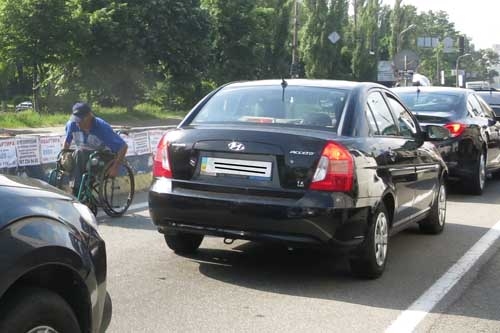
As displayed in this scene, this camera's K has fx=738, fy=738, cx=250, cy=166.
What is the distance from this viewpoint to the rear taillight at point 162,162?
6.10 metres

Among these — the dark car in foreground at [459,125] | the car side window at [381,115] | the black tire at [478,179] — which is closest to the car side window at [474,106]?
the dark car in foreground at [459,125]

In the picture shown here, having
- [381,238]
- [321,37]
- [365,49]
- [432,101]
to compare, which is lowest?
[381,238]

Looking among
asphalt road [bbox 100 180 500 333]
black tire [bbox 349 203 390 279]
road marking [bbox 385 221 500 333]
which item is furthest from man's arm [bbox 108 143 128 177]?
road marking [bbox 385 221 500 333]

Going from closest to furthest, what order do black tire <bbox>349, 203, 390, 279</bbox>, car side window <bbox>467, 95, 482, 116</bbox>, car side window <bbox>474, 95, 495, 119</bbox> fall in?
black tire <bbox>349, 203, 390, 279</bbox> < car side window <bbox>467, 95, 482, 116</bbox> < car side window <bbox>474, 95, 495, 119</bbox>

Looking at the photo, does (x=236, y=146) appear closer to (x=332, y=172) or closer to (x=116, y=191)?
(x=332, y=172)

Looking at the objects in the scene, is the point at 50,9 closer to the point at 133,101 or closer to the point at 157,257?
the point at 133,101

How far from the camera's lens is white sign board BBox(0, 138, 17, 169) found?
919 cm

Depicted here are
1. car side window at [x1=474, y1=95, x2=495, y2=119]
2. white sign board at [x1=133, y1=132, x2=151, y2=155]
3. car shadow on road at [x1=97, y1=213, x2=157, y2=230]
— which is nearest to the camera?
car shadow on road at [x1=97, y1=213, x2=157, y2=230]

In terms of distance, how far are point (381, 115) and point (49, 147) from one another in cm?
497

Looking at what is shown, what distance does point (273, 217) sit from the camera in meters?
5.57

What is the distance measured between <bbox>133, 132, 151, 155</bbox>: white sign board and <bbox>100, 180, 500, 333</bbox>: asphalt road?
12.7 feet

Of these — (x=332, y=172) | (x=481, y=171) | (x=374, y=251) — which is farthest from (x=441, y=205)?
(x=481, y=171)

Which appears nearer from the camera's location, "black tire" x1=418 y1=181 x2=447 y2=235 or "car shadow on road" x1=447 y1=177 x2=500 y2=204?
"black tire" x1=418 y1=181 x2=447 y2=235

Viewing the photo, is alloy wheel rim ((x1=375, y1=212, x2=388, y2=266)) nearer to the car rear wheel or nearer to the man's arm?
the man's arm
